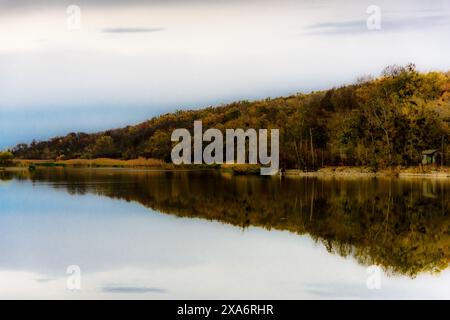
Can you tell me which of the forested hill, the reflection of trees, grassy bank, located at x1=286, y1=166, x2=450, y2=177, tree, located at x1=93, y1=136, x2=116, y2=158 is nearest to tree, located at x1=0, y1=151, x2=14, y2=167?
the forested hill

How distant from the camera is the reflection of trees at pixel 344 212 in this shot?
7023 mm

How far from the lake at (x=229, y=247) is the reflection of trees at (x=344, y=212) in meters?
0.02

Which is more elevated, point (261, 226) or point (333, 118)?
point (333, 118)

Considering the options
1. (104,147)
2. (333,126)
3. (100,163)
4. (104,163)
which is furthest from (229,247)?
(100,163)

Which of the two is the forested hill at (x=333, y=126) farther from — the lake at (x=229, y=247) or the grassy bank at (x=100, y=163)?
the lake at (x=229, y=247)

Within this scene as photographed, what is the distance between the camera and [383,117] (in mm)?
21422

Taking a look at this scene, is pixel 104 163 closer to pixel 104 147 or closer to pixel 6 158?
pixel 104 147

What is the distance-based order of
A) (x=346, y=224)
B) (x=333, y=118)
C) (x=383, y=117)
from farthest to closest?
(x=333, y=118), (x=383, y=117), (x=346, y=224)

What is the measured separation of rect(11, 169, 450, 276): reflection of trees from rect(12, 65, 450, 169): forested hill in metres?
6.06

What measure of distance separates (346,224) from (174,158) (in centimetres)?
1659

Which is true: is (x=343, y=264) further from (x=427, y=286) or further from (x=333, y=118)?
(x=333, y=118)

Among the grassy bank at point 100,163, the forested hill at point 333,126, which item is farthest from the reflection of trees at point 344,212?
the grassy bank at point 100,163
